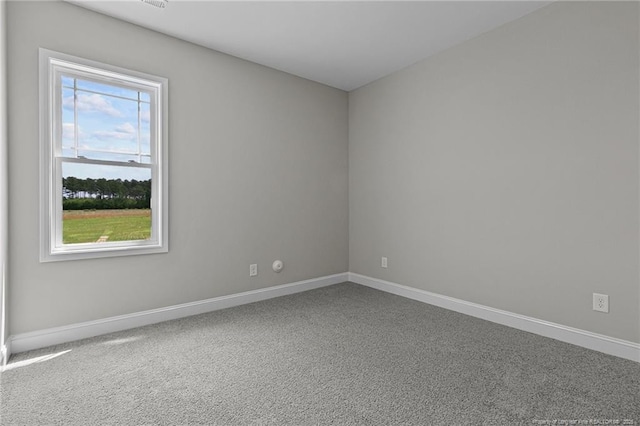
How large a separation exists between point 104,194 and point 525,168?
3530 millimetres

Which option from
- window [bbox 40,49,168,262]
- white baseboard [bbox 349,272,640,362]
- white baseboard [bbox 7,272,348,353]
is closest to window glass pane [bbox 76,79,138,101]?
window [bbox 40,49,168,262]

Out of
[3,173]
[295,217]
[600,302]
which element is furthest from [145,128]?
[600,302]

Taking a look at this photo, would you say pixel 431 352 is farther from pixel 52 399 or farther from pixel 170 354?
pixel 52 399

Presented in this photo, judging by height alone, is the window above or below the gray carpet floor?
above

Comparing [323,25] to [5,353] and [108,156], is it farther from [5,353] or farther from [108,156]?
[5,353]

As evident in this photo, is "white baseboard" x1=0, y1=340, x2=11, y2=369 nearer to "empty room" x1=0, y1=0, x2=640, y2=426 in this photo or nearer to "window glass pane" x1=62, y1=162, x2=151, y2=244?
"empty room" x1=0, y1=0, x2=640, y2=426

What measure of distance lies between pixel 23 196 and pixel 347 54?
302 cm

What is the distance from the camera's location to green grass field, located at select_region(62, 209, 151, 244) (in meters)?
2.64

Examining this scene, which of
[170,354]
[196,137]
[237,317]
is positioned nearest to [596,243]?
[237,317]

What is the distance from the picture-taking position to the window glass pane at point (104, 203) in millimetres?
2635

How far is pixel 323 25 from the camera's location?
2867mm

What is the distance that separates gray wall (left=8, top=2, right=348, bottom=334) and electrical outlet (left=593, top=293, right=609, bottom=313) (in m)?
2.66

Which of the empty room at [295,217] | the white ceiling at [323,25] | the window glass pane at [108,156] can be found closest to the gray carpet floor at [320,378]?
the empty room at [295,217]

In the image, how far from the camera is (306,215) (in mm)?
4062
